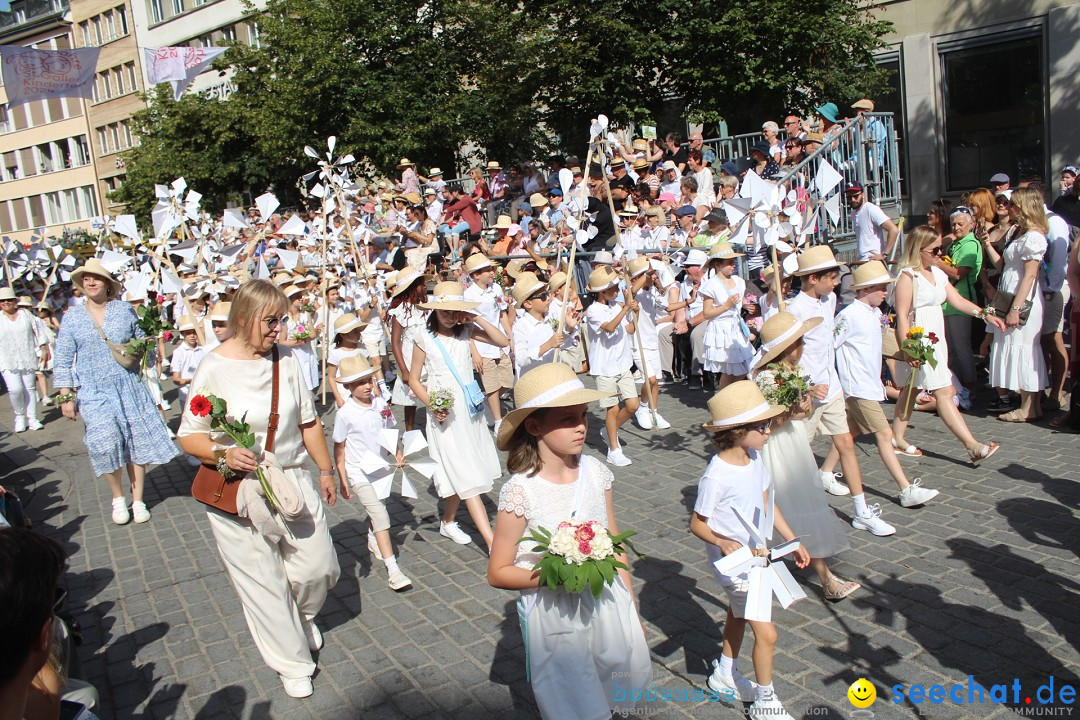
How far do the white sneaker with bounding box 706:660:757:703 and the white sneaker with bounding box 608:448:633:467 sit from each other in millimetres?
4218

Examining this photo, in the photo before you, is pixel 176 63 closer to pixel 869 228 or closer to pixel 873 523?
pixel 869 228

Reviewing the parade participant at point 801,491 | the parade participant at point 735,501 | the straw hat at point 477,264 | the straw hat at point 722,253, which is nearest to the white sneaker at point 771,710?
the parade participant at point 735,501

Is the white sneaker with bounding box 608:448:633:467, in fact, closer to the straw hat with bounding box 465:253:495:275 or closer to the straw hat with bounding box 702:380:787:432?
the straw hat with bounding box 465:253:495:275

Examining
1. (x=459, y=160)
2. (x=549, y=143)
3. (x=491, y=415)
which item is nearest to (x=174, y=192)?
(x=491, y=415)

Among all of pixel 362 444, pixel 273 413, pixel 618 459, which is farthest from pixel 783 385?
pixel 618 459

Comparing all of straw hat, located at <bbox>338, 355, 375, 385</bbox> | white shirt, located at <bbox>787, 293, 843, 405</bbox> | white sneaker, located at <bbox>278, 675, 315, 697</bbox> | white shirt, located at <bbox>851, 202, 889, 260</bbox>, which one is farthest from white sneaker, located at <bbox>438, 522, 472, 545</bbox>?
white shirt, located at <bbox>851, 202, 889, 260</bbox>

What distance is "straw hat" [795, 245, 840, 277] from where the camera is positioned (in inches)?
266

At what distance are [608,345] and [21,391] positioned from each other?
1027 cm

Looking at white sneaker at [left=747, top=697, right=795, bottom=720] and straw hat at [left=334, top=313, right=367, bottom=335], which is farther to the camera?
straw hat at [left=334, top=313, right=367, bottom=335]

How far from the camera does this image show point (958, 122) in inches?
842

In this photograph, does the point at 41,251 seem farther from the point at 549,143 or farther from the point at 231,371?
the point at 231,371

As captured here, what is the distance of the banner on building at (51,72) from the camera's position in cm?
2403

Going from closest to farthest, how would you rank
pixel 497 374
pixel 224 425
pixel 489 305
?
pixel 224 425 → pixel 497 374 → pixel 489 305

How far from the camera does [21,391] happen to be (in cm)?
1403
